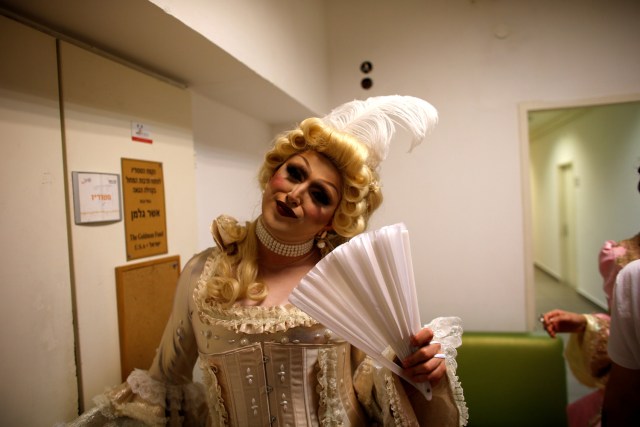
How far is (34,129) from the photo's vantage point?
793 millimetres

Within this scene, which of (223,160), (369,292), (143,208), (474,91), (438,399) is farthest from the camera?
(474,91)

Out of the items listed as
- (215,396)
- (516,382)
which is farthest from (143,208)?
(516,382)

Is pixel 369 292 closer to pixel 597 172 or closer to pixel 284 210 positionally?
pixel 284 210

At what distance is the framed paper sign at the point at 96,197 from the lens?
2.87ft

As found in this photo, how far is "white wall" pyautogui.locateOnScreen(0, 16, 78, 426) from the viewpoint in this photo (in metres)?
0.74

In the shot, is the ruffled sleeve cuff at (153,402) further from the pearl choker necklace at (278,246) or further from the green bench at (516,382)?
the green bench at (516,382)

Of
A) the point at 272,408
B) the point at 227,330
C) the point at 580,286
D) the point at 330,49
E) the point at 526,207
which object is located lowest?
the point at 580,286

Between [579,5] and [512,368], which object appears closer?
[512,368]

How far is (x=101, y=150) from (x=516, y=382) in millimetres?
2103

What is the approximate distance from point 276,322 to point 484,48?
2119mm

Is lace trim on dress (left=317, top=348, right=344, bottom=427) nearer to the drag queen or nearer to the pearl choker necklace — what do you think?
the drag queen

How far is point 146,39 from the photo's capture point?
915mm

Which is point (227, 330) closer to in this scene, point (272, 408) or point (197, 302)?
point (197, 302)

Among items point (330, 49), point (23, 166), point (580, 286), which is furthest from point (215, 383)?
point (580, 286)
